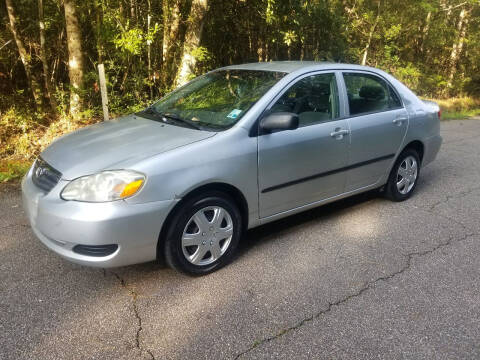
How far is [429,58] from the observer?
54.1 ft

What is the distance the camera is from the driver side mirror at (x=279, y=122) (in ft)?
10.1

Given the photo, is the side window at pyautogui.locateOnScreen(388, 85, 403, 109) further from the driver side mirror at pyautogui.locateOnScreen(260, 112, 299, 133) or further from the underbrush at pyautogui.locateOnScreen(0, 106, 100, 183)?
the underbrush at pyautogui.locateOnScreen(0, 106, 100, 183)

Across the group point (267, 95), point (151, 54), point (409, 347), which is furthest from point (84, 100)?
point (409, 347)

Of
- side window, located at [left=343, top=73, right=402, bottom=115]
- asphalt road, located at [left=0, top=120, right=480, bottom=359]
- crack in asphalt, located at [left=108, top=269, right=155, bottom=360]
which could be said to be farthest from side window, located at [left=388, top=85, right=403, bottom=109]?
crack in asphalt, located at [left=108, top=269, right=155, bottom=360]

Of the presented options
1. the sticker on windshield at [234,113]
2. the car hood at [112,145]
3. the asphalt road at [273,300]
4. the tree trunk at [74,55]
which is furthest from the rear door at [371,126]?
the tree trunk at [74,55]

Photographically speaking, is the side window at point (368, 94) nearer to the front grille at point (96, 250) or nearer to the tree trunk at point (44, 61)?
the front grille at point (96, 250)

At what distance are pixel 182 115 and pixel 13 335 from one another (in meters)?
2.06

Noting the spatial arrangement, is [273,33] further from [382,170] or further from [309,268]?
[309,268]

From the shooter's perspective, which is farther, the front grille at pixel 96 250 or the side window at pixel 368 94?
the side window at pixel 368 94

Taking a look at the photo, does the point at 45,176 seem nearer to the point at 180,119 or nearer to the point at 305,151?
the point at 180,119

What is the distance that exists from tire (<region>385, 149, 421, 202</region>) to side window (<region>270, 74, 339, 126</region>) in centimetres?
126

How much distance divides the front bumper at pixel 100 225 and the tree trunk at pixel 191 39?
465cm

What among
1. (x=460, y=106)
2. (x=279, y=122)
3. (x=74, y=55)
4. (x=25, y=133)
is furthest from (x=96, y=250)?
(x=460, y=106)

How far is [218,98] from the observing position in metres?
3.58
